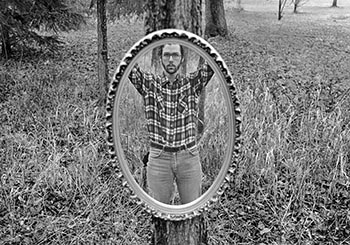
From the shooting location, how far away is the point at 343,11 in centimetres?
1983

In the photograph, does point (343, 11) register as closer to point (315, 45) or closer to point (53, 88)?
point (315, 45)

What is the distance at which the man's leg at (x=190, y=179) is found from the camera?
1.76 meters

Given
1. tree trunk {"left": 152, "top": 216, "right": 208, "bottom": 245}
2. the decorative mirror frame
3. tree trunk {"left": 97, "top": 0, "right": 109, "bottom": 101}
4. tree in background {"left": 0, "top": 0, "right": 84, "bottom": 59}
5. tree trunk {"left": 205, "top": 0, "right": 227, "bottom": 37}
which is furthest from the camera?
tree trunk {"left": 205, "top": 0, "right": 227, "bottom": 37}

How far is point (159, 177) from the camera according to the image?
1.77 m

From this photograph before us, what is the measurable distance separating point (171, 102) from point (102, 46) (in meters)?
2.97

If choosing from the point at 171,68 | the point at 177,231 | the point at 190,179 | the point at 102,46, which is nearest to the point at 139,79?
the point at 171,68

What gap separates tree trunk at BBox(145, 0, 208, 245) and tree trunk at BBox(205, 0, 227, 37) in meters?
7.95

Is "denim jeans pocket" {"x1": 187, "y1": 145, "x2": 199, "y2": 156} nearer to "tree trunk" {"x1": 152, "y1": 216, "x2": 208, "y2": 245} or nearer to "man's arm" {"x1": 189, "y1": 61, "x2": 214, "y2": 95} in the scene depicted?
"man's arm" {"x1": 189, "y1": 61, "x2": 214, "y2": 95}

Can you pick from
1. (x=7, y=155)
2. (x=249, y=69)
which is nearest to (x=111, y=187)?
(x=7, y=155)

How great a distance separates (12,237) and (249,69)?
4465 millimetres

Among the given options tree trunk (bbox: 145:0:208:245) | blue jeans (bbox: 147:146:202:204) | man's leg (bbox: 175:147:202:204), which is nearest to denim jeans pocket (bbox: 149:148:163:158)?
blue jeans (bbox: 147:146:202:204)

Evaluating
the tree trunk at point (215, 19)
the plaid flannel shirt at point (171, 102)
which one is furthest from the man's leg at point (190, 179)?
the tree trunk at point (215, 19)

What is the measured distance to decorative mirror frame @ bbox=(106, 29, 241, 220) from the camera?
1611 millimetres

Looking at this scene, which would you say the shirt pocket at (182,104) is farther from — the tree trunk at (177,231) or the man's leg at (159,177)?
the tree trunk at (177,231)
